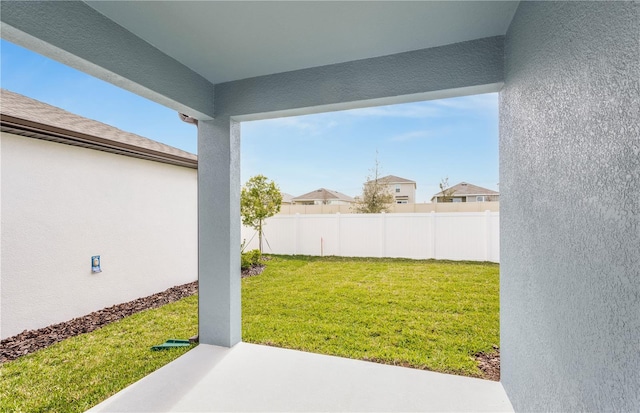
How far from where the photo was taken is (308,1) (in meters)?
2.09

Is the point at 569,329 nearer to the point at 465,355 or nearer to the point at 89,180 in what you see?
the point at 465,355

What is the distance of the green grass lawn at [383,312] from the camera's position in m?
3.50

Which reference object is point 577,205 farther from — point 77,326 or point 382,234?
point 382,234

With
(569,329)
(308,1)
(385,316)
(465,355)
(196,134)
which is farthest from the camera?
(385,316)

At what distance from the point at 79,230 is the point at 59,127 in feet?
5.11

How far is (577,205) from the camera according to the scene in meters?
1.33

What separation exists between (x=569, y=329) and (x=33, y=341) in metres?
5.48

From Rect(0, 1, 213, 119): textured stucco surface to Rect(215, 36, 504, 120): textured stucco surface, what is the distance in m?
0.67

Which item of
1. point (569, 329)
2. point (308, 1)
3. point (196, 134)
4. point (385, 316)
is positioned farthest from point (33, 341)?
point (569, 329)

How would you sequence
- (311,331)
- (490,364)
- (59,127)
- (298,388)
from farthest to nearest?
(59,127) < (311,331) < (490,364) < (298,388)

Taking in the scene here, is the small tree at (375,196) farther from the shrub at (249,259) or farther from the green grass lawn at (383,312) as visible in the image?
the shrub at (249,259)

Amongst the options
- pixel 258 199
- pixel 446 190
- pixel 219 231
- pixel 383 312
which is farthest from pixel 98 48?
pixel 446 190

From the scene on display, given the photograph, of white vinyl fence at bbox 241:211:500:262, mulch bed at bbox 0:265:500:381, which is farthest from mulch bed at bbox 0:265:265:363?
white vinyl fence at bbox 241:211:500:262

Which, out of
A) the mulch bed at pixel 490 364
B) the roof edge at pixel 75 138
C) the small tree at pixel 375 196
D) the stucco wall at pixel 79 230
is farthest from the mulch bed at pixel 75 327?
the small tree at pixel 375 196
